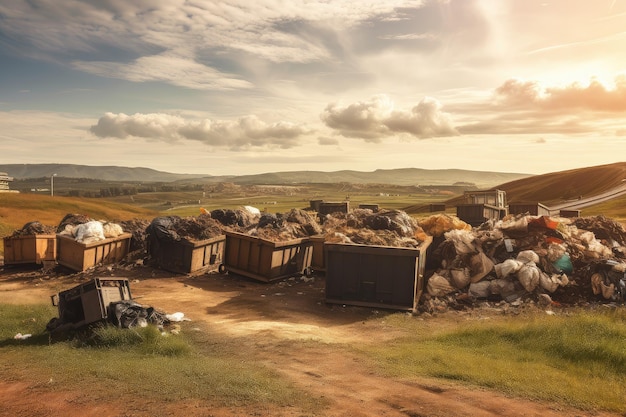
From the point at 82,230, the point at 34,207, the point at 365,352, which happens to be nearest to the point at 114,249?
the point at 82,230

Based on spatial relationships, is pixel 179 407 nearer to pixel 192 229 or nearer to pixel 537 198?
pixel 192 229

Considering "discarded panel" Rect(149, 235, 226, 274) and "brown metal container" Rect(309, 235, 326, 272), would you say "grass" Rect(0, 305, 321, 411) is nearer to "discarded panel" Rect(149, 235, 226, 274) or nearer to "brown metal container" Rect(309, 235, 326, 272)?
"discarded panel" Rect(149, 235, 226, 274)

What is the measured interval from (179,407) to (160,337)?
2754 millimetres

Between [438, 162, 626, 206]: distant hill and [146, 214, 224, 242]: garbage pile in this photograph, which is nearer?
[146, 214, 224, 242]: garbage pile

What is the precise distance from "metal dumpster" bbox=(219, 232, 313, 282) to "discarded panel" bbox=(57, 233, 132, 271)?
4.33 meters

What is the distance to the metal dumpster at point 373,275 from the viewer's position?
10977 mm

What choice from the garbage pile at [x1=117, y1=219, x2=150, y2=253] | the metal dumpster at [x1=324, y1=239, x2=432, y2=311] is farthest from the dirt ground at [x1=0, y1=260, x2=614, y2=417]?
the garbage pile at [x1=117, y1=219, x2=150, y2=253]

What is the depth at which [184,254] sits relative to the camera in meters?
15.6

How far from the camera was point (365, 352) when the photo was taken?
784cm

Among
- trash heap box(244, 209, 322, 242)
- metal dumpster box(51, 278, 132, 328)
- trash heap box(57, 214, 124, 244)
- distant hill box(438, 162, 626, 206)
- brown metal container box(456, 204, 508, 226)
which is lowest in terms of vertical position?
metal dumpster box(51, 278, 132, 328)

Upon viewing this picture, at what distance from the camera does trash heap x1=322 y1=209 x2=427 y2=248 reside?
1209 cm

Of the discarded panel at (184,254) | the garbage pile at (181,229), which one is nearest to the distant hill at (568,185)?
the garbage pile at (181,229)

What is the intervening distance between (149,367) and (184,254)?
929 cm

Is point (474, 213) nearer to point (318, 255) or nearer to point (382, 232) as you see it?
point (318, 255)
